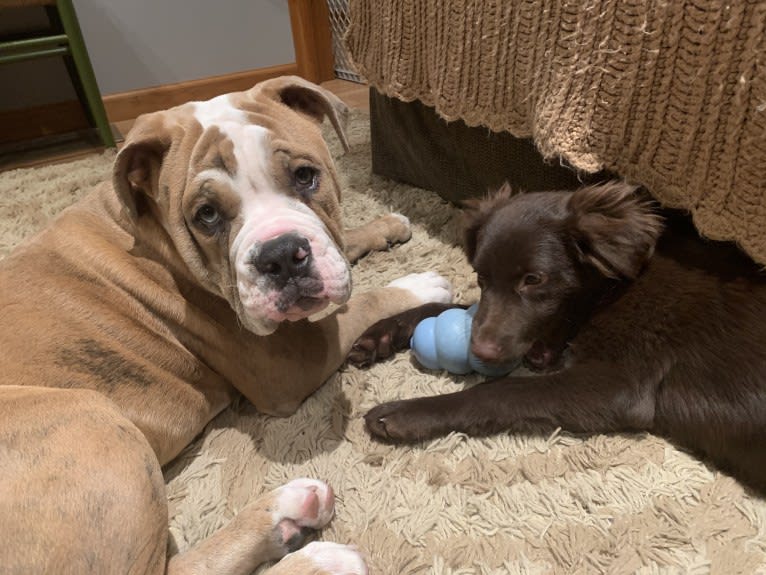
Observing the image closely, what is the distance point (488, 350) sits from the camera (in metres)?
1.51

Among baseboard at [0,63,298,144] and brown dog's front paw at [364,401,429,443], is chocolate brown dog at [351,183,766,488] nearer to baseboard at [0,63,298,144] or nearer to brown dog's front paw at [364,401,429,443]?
brown dog's front paw at [364,401,429,443]

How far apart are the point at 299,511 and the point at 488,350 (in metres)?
0.59

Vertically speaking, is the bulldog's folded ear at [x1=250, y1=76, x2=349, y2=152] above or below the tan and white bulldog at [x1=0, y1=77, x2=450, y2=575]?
above

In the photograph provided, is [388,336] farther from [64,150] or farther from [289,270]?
[64,150]

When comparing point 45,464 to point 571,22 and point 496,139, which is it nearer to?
point 571,22

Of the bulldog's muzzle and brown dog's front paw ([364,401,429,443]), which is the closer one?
the bulldog's muzzle

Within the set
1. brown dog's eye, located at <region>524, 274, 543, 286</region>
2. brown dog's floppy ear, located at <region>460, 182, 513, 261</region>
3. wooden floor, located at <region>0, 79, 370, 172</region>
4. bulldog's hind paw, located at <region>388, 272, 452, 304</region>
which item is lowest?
wooden floor, located at <region>0, 79, 370, 172</region>

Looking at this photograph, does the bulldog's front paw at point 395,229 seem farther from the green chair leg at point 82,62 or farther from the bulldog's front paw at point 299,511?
the green chair leg at point 82,62

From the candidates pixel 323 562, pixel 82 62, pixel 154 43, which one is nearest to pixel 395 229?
pixel 323 562

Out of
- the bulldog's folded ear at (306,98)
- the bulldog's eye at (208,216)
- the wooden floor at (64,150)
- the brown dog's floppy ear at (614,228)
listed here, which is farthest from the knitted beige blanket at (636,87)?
the wooden floor at (64,150)

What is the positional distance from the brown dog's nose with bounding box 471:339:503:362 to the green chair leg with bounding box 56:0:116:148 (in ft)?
10.9

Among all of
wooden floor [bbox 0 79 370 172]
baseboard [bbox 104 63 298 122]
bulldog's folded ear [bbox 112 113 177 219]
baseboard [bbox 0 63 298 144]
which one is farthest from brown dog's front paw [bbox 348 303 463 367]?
baseboard [bbox 0 63 298 144]

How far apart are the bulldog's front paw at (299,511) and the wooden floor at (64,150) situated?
316 centimetres

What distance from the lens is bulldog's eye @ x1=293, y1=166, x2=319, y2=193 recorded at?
1.47 metres
